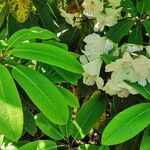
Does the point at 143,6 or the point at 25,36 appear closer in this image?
the point at 25,36

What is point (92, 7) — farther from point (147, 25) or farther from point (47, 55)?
point (47, 55)

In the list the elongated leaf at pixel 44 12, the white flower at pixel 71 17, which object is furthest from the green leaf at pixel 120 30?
the elongated leaf at pixel 44 12

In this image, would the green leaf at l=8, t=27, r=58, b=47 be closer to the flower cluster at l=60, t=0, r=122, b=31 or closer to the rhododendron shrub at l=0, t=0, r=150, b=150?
the rhododendron shrub at l=0, t=0, r=150, b=150

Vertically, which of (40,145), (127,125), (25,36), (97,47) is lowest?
(40,145)

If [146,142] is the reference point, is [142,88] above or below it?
above

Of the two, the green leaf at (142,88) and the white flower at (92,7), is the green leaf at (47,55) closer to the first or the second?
the green leaf at (142,88)

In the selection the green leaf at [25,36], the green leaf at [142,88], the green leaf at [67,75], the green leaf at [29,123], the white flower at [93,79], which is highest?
the green leaf at [25,36]

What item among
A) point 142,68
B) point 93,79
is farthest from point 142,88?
point 93,79
